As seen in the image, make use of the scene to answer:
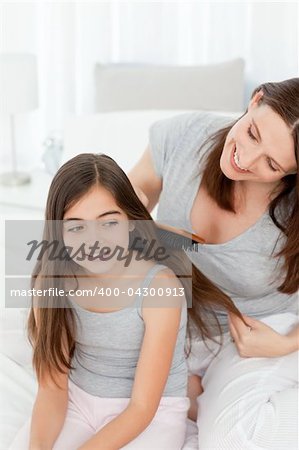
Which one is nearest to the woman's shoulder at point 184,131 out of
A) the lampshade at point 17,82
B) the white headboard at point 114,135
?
the white headboard at point 114,135

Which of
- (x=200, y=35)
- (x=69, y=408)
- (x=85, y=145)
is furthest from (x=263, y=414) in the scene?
(x=200, y=35)

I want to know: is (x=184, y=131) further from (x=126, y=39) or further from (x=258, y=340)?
(x=126, y=39)

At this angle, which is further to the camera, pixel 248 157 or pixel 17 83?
pixel 17 83

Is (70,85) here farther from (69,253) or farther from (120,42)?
(69,253)

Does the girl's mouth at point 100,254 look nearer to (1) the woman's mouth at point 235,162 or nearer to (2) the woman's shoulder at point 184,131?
(1) the woman's mouth at point 235,162

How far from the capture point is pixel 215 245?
144cm

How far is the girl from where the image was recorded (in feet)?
3.79

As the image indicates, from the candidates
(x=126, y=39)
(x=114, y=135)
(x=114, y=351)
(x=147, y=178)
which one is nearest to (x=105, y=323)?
(x=114, y=351)

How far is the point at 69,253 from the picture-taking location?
1.22m

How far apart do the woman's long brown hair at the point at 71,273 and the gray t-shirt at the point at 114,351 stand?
0.10ft

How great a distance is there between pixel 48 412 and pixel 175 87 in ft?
4.39

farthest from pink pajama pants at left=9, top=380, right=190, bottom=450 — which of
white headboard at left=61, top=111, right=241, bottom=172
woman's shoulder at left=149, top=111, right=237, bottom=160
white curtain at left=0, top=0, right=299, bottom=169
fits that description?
white curtain at left=0, top=0, right=299, bottom=169

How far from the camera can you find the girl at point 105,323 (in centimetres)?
115

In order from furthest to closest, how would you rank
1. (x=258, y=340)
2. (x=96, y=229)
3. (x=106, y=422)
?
(x=258, y=340) < (x=106, y=422) < (x=96, y=229)
